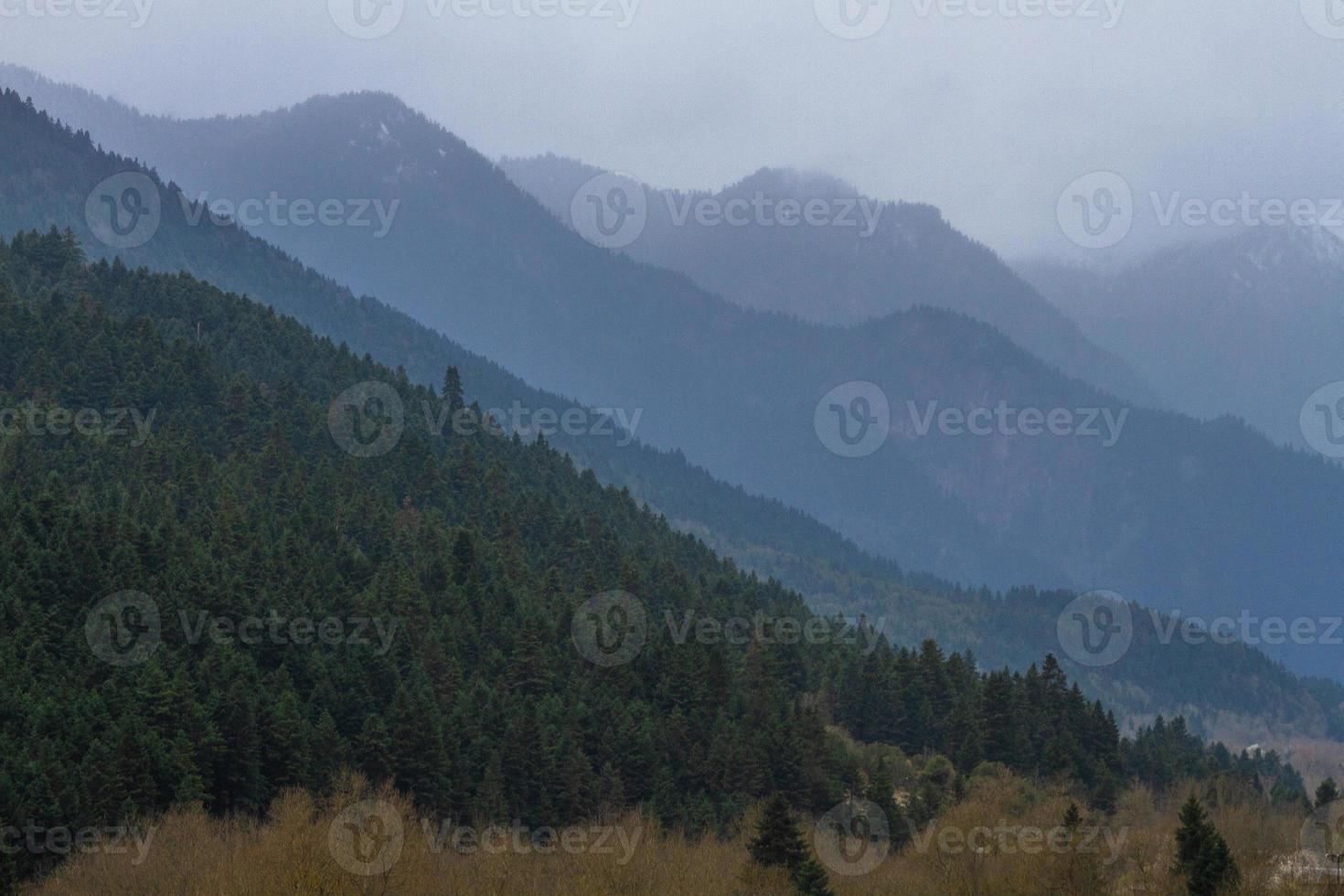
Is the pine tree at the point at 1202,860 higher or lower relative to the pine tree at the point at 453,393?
lower

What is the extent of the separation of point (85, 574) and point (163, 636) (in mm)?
8750

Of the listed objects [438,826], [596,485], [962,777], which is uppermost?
[596,485]

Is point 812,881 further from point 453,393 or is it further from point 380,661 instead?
point 453,393

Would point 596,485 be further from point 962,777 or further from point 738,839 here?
point 738,839

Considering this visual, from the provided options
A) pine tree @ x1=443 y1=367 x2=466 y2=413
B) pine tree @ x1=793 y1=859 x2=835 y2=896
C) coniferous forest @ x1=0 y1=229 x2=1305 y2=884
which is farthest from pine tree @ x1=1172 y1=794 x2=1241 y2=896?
pine tree @ x1=443 y1=367 x2=466 y2=413

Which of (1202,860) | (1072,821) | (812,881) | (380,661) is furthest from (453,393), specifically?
(1202,860)

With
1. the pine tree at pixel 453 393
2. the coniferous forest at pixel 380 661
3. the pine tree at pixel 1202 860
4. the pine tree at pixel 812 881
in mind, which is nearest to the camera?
the pine tree at pixel 1202 860

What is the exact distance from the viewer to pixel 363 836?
66.0 meters

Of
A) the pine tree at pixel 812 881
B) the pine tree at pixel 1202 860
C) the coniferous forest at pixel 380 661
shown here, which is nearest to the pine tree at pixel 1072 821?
the pine tree at pixel 1202 860

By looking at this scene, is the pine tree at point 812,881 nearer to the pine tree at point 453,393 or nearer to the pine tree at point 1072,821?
the pine tree at point 1072,821

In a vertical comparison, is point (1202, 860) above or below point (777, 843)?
above

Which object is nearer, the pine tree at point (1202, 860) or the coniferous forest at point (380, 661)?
the pine tree at point (1202, 860)

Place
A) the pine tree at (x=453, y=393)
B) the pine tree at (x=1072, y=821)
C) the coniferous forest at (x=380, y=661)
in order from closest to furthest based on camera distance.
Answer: the pine tree at (x=1072, y=821), the coniferous forest at (x=380, y=661), the pine tree at (x=453, y=393)

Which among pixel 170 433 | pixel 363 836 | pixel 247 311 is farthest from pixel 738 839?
pixel 247 311
